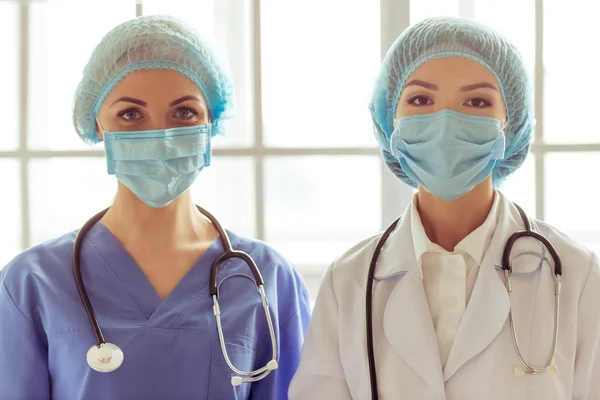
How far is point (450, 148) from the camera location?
1.45m

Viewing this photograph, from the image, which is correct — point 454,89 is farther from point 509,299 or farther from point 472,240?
point 509,299

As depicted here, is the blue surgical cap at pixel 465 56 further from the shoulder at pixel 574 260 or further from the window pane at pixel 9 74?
the window pane at pixel 9 74

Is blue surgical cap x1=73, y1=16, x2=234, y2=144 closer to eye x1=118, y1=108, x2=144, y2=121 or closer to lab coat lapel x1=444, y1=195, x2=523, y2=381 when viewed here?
eye x1=118, y1=108, x2=144, y2=121

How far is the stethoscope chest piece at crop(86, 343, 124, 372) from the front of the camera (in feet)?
4.81

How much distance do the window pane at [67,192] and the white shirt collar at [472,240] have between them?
4.17 ft

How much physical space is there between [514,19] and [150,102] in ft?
4.35

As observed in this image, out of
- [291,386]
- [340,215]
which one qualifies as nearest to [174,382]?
[291,386]

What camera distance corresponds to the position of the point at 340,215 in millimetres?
2424

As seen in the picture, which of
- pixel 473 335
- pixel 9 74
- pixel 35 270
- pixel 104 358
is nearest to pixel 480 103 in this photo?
pixel 473 335

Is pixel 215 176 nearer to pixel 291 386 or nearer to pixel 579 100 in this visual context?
pixel 291 386

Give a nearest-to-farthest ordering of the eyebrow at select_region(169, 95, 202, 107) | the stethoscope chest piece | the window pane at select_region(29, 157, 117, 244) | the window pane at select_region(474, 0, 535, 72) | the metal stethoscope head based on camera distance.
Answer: the metal stethoscope head, the stethoscope chest piece, the eyebrow at select_region(169, 95, 202, 107), the window pane at select_region(474, 0, 535, 72), the window pane at select_region(29, 157, 117, 244)

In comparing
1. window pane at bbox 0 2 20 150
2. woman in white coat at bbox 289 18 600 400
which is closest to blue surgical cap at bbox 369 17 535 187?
woman in white coat at bbox 289 18 600 400

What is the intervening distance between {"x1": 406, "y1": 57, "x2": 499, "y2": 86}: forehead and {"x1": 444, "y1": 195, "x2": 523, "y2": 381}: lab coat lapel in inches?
15.3

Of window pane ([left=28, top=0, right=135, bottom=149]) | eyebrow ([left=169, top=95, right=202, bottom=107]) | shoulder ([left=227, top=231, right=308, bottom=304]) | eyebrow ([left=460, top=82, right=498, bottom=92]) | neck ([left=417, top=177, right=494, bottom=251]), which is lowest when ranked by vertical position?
shoulder ([left=227, top=231, right=308, bottom=304])
